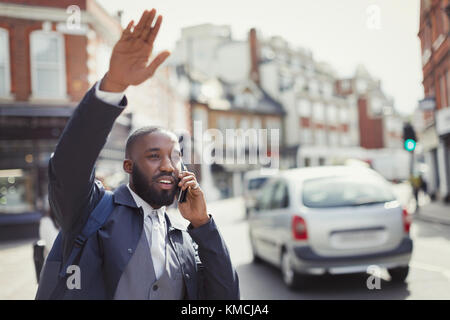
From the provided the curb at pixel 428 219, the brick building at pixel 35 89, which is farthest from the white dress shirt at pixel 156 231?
the brick building at pixel 35 89

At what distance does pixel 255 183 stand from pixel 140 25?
60.0ft

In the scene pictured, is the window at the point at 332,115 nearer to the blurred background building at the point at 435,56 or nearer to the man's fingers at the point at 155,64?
the blurred background building at the point at 435,56

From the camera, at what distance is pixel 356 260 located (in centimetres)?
472

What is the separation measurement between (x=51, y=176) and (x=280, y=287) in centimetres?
515

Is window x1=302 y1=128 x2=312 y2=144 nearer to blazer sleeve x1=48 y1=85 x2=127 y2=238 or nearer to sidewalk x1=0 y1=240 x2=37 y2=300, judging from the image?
sidewalk x1=0 y1=240 x2=37 y2=300

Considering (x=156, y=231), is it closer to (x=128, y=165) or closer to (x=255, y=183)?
(x=128, y=165)

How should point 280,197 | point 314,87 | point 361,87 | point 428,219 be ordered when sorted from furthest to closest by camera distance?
point 361,87 → point 314,87 → point 428,219 → point 280,197

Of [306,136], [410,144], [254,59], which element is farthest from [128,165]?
[306,136]

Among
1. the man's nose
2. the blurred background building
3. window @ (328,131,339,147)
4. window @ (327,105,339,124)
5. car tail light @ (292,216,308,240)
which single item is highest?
window @ (327,105,339,124)

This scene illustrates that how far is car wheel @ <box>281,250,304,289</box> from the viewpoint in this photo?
573cm

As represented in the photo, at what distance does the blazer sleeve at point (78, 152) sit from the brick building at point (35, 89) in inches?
522

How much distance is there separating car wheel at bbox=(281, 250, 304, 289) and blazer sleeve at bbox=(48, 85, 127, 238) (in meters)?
4.62

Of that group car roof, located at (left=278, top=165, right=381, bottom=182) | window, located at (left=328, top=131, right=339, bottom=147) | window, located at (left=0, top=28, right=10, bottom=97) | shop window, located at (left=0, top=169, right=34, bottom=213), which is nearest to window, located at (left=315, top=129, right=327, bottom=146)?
window, located at (left=328, top=131, right=339, bottom=147)

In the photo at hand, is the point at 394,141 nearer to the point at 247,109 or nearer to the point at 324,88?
the point at 324,88
